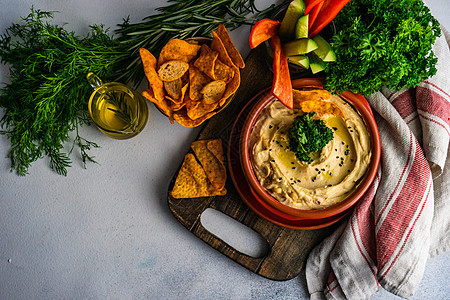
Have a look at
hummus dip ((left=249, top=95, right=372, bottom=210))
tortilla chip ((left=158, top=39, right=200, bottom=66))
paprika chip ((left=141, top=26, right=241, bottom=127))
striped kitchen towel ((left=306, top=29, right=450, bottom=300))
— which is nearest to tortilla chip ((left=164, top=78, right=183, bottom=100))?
paprika chip ((left=141, top=26, right=241, bottom=127))

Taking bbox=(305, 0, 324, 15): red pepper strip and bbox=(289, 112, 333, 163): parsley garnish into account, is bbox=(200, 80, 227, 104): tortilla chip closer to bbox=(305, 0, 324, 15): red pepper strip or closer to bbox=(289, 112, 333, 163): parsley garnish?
bbox=(289, 112, 333, 163): parsley garnish

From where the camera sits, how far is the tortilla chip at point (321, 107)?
1.69m

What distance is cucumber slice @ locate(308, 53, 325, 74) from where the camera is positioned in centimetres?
158

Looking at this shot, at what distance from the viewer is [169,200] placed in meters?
1.96

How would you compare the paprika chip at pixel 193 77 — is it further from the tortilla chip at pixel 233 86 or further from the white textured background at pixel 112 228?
the white textured background at pixel 112 228

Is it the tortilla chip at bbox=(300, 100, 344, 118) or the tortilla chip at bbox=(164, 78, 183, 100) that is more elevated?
the tortilla chip at bbox=(300, 100, 344, 118)

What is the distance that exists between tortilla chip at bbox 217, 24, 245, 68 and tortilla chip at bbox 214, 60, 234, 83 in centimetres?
6

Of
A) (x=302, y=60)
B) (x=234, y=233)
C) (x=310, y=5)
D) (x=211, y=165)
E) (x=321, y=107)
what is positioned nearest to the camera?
(x=310, y=5)

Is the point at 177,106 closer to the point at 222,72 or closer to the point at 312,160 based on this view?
the point at 222,72

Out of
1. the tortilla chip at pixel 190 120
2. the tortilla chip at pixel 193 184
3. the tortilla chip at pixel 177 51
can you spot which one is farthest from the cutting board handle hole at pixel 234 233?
the tortilla chip at pixel 177 51

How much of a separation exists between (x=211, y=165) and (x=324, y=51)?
2.65 ft

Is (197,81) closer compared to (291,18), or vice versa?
(291,18)

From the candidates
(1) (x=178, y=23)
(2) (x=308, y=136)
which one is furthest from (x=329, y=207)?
(1) (x=178, y=23)

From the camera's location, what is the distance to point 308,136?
1.63m
